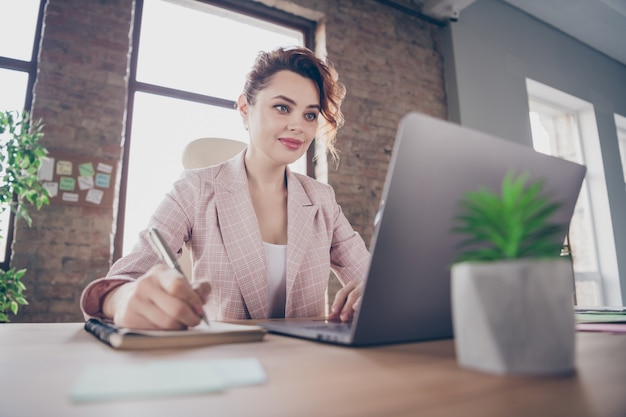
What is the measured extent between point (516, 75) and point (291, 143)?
4064 millimetres

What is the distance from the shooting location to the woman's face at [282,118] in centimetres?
151

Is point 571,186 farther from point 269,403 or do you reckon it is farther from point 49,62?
point 49,62

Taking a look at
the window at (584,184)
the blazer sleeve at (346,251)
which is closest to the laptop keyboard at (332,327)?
the blazer sleeve at (346,251)

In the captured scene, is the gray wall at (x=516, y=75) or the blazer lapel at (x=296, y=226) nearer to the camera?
the blazer lapel at (x=296, y=226)

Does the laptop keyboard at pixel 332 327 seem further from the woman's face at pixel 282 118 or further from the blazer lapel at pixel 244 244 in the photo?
the woman's face at pixel 282 118

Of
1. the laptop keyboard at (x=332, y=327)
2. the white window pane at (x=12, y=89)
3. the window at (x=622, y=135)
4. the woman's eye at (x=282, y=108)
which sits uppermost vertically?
the window at (x=622, y=135)

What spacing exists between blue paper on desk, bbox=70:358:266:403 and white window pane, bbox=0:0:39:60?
318 cm

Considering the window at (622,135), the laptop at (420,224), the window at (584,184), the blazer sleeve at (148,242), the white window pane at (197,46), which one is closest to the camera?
the laptop at (420,224)

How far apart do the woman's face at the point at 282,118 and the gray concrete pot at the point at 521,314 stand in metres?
1.21

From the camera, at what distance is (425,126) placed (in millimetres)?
431

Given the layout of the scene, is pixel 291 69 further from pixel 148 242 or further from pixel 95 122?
pixel 95 122

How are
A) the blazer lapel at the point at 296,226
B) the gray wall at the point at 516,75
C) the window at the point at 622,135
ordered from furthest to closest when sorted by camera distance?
1. the window at the point at 622,135
2. the gray wall at the point at 516,75
3. the blazer lapel at the point at 296,226

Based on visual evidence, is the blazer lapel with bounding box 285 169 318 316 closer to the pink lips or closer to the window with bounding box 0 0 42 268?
the pink lips

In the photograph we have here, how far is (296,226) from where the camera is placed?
139cm
